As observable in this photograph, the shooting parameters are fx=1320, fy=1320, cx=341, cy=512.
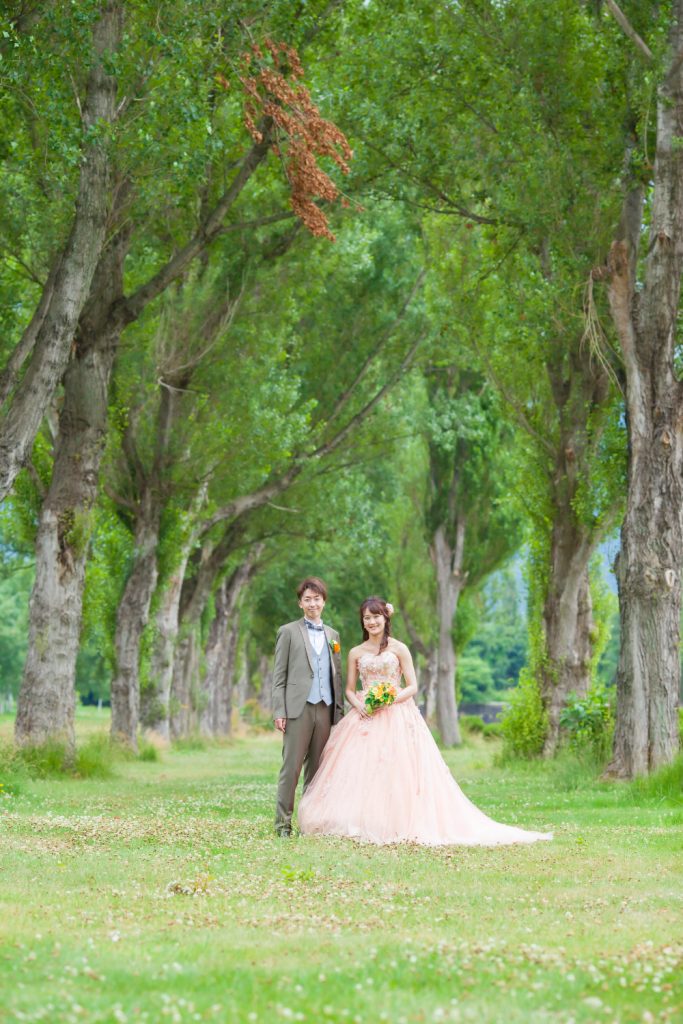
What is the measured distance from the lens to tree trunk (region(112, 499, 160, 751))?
28.3 metres

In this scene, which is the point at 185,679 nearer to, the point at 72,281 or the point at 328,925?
the point at 72,281

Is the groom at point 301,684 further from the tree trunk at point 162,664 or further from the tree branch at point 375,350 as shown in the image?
the tree branch at point 375,350

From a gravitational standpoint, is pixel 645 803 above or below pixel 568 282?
below

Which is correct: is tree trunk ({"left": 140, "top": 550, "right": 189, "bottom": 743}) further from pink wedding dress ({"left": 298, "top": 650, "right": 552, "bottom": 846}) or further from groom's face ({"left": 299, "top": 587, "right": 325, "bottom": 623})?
groom's face ({"left": 299, "top": 587, "right": 325, "bottom": 623})

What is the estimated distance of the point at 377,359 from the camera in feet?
109

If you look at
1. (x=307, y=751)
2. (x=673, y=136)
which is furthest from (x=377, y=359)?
(x=307, y=751)

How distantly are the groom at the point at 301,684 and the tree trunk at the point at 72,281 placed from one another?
4.58 m

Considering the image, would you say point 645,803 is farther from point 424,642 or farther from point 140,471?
point 424,642

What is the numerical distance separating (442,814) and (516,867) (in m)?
2.45

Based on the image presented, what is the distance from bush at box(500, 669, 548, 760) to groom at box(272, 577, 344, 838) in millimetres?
12246

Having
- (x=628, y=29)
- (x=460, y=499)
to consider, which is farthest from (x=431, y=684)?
(x=628, y=29)

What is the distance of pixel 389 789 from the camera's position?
12625mm

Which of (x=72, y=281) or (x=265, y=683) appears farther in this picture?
(x=265, y=683)

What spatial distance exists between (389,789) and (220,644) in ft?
105
